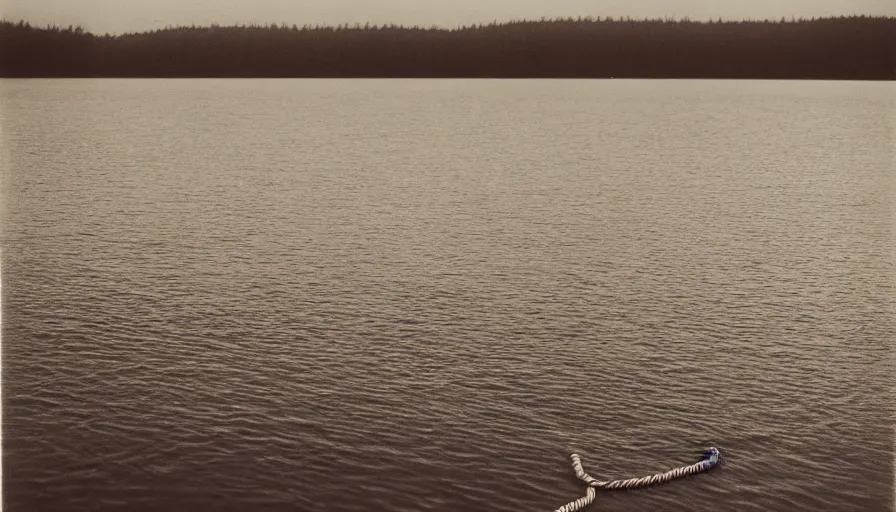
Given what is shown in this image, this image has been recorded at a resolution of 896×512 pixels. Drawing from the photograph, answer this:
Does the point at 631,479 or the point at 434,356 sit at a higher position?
the point at 434,356

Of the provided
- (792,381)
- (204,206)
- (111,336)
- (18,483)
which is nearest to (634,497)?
(792,381)

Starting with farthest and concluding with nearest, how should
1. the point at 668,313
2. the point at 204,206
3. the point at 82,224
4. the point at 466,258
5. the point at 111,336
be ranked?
1. the point at 204,206
2. the point at 82,224
3. the point at 466,258
4. the point at 668,313
5. the point at 111,336

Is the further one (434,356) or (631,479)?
(434,356)

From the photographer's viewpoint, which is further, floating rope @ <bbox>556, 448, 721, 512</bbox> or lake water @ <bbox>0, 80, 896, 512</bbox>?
lake water @ <bbox>0, 80, 896, 512</bbox>

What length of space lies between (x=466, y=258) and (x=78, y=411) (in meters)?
50.6

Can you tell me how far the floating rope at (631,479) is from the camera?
53125mm

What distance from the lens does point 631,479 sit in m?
55.8

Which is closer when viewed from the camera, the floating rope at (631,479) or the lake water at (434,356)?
the floating rope at (631,479)

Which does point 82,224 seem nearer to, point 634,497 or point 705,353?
point 705,353

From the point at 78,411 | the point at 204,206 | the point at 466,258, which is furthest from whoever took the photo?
the point at 204,206

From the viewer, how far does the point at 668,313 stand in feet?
287

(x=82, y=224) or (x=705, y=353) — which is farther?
(x=82, y=224)

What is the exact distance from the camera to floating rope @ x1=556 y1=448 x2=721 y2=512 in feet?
174

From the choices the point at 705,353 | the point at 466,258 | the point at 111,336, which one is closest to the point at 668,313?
the point at 705,353
